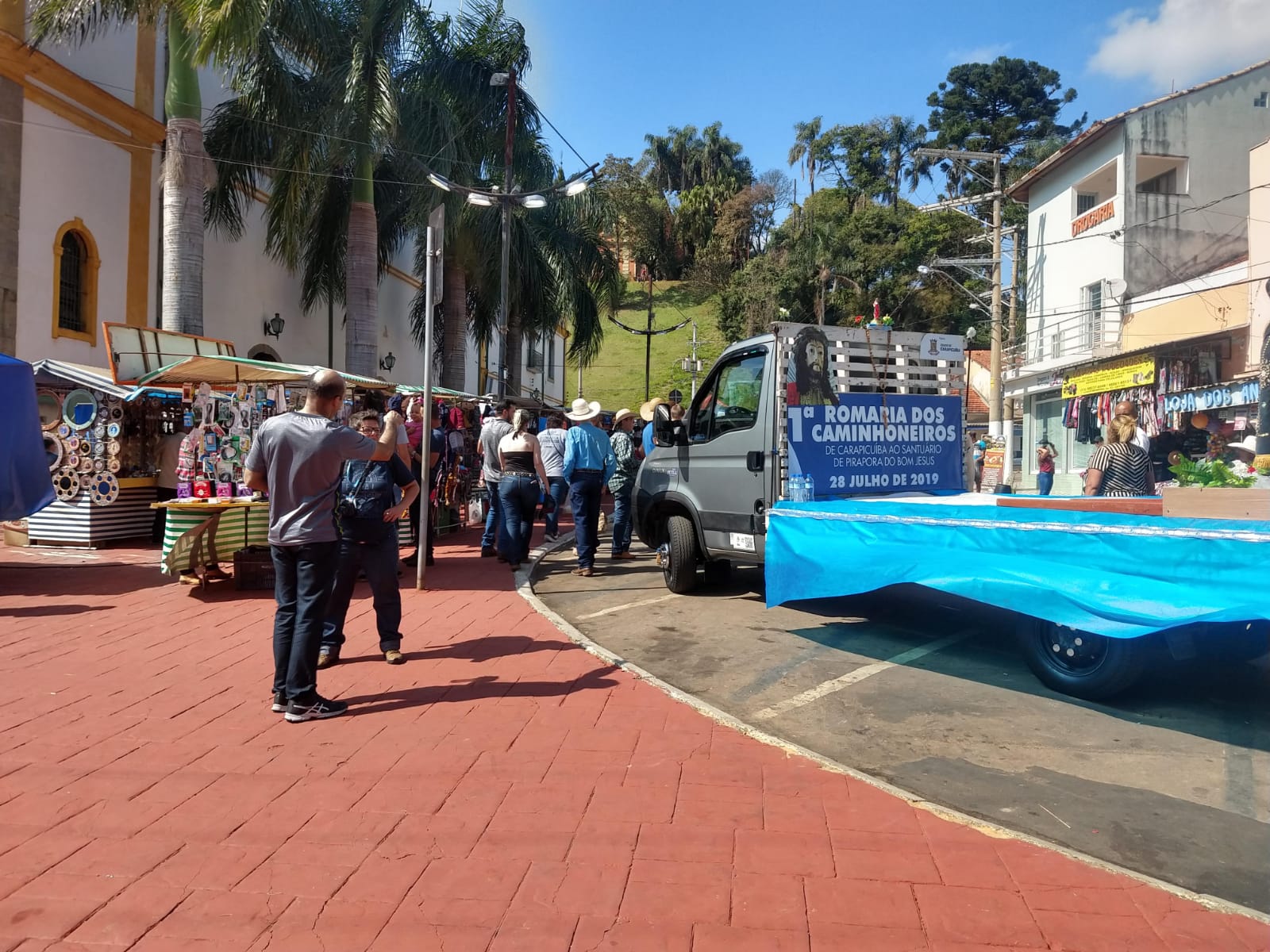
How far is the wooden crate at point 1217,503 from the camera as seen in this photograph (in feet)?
13.7

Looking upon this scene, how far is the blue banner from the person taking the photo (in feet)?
22.1

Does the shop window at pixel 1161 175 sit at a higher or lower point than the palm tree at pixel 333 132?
higher

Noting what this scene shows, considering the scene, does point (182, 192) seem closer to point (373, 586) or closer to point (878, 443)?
point (373, 586)

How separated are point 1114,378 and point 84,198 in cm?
2401

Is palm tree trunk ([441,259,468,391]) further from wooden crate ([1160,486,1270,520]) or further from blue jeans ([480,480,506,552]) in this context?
wooden crate ([1160,486,1270,520])

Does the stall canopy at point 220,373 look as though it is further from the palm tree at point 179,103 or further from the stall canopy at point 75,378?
the palm tree at point 179,103

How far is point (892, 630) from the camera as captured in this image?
6.79m

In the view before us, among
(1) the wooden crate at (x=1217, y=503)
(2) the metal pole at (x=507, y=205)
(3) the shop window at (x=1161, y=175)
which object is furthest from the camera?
(3) the shop window at (x=1161, y=175)

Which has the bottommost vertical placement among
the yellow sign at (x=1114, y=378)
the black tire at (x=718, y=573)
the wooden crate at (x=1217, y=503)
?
the black tire at (x=718, y=573)

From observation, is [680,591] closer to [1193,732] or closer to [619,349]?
[1193,732]

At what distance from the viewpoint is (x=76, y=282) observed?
48.1ft

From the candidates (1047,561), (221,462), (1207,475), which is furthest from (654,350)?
(1047,561)

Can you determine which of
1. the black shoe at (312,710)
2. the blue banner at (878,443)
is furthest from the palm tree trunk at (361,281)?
the black shoe at (312,710)

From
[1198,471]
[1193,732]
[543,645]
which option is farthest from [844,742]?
[1198,471]
